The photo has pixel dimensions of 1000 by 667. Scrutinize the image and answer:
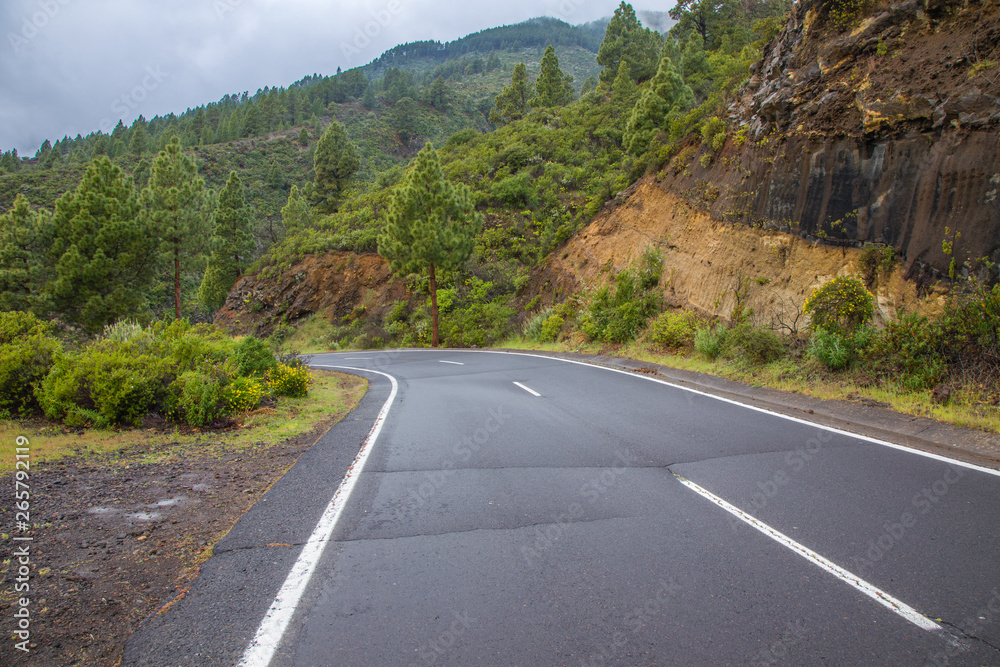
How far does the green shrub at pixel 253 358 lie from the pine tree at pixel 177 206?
19.5 m

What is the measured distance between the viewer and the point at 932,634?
9.06ft

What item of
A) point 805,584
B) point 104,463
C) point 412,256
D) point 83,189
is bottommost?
point 104,463

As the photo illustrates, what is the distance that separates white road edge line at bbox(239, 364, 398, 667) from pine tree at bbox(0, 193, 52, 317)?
24.3 m

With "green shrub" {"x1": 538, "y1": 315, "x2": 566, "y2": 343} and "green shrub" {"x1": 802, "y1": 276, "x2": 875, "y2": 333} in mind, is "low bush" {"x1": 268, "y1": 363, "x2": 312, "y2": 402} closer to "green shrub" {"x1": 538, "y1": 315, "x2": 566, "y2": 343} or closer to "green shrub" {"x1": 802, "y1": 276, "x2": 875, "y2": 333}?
"green shrub" {"x1": 802, "y1": 276, "x2": 875, "y2": 333}

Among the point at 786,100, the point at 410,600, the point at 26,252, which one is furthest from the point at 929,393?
the point at 26,252

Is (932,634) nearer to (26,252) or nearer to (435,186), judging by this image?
(435,186)

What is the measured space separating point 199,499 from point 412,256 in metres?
23.7

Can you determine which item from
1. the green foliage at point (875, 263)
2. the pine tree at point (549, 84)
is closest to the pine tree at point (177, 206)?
the green foliage at point (875, 263)

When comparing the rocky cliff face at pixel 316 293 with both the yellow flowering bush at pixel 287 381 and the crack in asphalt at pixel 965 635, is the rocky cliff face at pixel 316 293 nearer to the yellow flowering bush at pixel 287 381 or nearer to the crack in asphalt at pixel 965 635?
the yellow flowering bush at pixel 287 381

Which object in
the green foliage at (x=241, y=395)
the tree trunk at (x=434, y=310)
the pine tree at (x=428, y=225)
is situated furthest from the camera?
the tree trunk at (x=434, y=310)

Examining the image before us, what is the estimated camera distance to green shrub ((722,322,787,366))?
1030 cm

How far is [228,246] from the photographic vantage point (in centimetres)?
4494

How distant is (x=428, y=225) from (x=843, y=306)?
21388 mm

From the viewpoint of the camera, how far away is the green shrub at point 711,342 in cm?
1219
